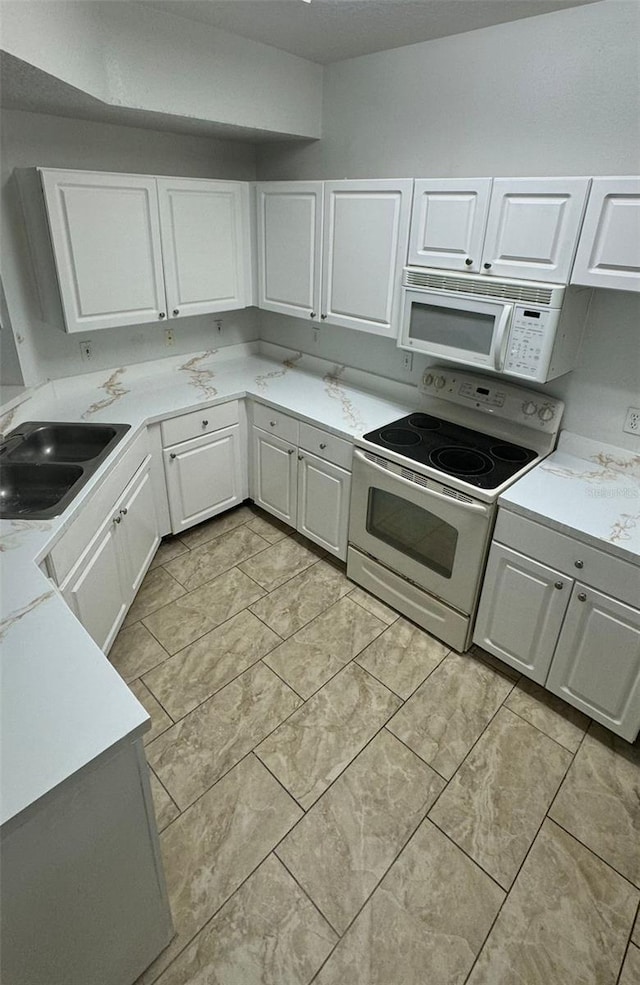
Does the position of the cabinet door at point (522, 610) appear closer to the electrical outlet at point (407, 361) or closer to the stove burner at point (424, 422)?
the stove burner at point (424, 422)

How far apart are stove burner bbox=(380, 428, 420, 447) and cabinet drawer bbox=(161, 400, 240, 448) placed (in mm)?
963

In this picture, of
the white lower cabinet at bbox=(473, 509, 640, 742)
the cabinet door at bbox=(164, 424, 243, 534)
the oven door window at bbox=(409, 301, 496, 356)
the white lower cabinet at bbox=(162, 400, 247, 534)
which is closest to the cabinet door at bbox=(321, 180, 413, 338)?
the oven door window at bbox=(409, 301, 496, 356)

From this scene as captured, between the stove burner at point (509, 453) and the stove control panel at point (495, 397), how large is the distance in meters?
0.12

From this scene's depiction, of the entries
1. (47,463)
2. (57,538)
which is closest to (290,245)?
(47,463)

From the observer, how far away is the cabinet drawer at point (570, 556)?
178 cm

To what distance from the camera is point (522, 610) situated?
2119mm

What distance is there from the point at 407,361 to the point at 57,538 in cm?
198

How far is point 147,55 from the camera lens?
2104mm

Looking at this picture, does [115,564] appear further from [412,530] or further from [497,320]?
[497,320]

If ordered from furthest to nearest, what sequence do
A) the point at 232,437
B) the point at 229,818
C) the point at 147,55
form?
the point at 232,437 → the point at 147,55 → the point at 229,818

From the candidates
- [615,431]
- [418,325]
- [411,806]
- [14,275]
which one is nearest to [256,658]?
[411,806]

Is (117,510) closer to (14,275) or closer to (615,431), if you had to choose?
(14,275)

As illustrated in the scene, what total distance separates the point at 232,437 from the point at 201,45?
1815 mm

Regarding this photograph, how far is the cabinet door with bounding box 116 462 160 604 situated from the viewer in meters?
2.35
